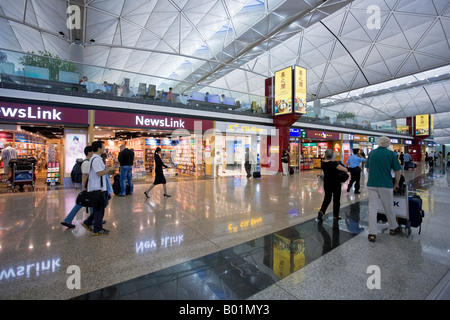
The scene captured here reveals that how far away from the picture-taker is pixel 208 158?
13.5 m

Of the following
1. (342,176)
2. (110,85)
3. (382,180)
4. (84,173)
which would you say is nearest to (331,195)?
(342,176)

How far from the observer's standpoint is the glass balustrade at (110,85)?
28.2 feet

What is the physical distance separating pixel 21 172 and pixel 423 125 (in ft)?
152

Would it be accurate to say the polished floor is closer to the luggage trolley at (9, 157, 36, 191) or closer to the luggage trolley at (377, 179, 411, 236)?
the luggage trolley at (377, 179, 411, 236)

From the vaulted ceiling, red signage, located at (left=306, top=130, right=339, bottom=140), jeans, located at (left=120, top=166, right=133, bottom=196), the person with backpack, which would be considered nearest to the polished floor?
the person with backpack

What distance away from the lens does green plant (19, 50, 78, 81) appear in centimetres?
872

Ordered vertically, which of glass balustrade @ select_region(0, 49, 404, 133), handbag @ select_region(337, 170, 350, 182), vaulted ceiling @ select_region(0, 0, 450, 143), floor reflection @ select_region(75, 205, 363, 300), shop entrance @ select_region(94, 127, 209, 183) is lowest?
floor reflection @ select_region(75, 205, 363, 300)

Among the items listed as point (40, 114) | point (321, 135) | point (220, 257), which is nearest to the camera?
point (220, 257)

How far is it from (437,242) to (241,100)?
42.4ft

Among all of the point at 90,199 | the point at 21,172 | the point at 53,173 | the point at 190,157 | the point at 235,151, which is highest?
the point at 235,151

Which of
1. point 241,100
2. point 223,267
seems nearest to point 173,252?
point 223,267

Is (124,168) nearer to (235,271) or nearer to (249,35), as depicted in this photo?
(235,271)

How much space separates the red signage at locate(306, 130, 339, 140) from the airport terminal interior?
155 mm

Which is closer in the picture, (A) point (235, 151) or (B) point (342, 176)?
(B) point (342, 176)
